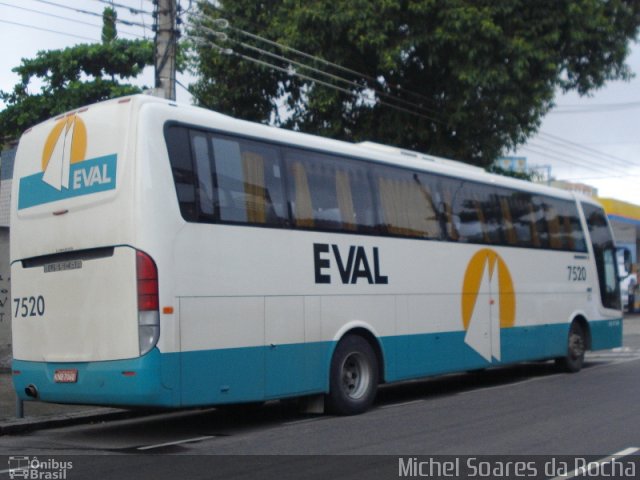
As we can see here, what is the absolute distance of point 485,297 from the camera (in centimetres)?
1478

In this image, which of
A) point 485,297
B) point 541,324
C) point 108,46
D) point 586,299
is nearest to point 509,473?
point 485,297

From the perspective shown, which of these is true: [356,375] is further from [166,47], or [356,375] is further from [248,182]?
[166,47]

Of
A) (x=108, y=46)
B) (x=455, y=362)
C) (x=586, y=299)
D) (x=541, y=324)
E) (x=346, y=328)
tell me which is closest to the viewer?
(x=346, y=328)

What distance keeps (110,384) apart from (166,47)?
7010mm

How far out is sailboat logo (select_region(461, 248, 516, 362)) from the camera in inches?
565

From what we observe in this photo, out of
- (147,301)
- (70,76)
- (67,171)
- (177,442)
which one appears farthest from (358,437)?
(70,76)

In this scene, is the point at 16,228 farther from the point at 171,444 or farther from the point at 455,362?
the point at 455,362

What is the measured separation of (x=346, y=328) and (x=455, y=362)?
111 inches

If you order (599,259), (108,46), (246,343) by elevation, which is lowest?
(246,343)

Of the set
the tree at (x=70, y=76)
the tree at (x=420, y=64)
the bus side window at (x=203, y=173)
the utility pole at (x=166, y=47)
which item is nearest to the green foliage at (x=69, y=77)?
the tree at (x=70, y=76)

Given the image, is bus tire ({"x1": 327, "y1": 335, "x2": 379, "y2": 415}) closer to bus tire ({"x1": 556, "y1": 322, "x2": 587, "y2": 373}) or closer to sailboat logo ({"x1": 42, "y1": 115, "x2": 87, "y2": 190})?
sailboat logo ({"x1": 42, "y1": 115, "x2": 87, "y2": 190})

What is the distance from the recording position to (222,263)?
33.1 feet

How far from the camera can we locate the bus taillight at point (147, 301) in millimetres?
9289

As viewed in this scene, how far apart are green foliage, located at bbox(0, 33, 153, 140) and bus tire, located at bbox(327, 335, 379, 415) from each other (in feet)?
81.3
